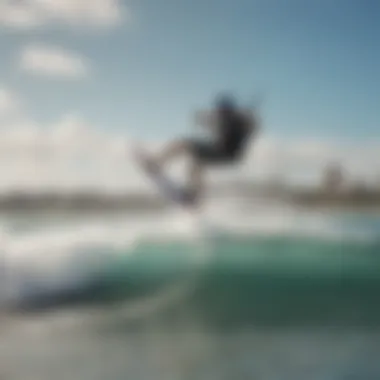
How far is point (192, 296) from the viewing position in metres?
1.49

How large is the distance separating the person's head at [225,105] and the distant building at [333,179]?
252mm

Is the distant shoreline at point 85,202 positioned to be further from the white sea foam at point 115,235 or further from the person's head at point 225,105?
the person's head at point 225,105

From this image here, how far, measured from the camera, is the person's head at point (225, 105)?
1483 mm

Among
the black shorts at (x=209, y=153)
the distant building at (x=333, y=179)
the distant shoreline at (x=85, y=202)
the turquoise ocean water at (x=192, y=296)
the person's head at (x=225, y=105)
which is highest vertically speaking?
the person's head at (x=225, y=105)

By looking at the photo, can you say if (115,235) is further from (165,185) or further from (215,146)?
(215,146)

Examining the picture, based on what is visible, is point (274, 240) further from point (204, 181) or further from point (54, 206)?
point (54, 206)

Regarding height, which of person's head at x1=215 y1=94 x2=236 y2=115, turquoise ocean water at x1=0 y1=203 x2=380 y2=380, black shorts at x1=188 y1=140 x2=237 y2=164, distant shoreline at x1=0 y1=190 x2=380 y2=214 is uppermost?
person's head at x1=215 y1=94 x2=236 y2=115

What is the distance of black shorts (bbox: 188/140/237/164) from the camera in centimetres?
149

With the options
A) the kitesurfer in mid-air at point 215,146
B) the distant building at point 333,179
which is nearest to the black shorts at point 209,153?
the kitesurfer in mid-air at point 215,146

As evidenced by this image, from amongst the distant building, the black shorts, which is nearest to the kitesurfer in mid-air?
the black shorts

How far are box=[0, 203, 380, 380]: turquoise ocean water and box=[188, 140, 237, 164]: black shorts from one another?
0.10 m

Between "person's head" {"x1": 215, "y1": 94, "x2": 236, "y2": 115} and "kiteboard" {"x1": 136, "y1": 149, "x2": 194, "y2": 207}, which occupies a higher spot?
"person's head" {"x1": 215, "y1": 94, "x2": 236, "y2": 115}

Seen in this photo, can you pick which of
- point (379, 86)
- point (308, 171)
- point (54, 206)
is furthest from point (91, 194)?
point (379, 86)

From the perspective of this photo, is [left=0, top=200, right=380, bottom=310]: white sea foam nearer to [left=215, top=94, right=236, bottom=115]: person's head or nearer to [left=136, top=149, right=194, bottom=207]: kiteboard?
[left=136, top=149, right=194, bottom=207]: kiteboard
